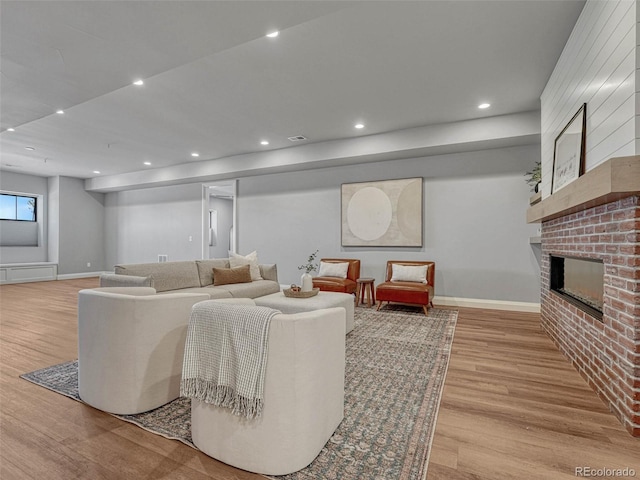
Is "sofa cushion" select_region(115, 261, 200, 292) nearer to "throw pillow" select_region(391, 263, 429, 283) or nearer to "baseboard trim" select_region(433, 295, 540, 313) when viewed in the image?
"throw pillow" select_region(391, 263, 429, 283)

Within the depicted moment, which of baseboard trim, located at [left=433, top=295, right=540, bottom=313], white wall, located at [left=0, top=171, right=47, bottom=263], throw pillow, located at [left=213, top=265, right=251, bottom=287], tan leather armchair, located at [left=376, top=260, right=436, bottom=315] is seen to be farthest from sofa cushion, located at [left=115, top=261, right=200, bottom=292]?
white wall, located at [left=0, top=171, right=47, bottom=263]

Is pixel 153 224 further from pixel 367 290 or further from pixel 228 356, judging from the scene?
pixel 228 356

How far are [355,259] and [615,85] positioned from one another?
4.24 metres

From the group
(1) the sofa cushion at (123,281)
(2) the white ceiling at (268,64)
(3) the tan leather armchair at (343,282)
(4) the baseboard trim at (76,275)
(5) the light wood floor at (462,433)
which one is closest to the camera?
(5) the light wood floor at (462,433)

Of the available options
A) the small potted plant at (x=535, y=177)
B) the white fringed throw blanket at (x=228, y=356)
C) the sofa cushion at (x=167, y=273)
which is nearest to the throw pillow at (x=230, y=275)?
the sofa cushion at (x=167, y=273)

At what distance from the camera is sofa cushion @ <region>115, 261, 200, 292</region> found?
143 inches

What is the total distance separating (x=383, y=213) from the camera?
565 cm

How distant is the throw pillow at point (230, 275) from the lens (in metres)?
4.36

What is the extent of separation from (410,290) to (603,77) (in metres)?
3.09

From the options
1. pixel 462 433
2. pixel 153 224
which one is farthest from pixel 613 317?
pixel 153 224

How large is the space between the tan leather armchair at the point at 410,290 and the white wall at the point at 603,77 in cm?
252

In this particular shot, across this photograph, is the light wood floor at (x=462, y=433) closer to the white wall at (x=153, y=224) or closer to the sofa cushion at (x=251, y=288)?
the sofa cushion at (x=251, y=288)

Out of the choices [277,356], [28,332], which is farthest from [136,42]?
[28,332]

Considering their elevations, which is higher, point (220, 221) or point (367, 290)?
point (220, 221)
